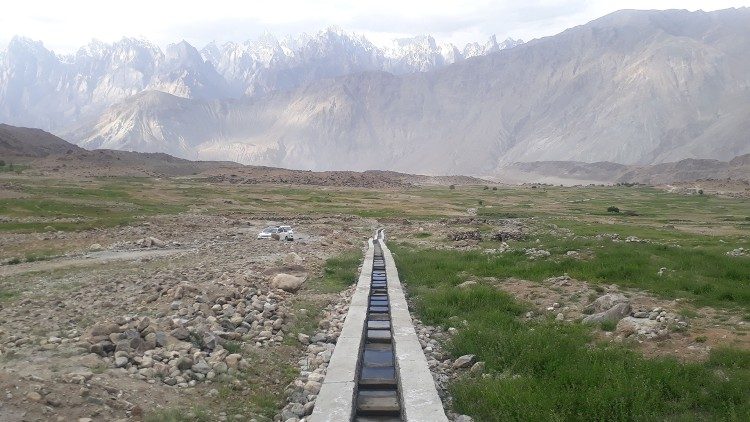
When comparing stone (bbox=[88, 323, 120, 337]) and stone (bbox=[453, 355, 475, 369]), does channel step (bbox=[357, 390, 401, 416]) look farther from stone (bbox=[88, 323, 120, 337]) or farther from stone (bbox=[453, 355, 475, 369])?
stone (bbox=[88, 323, 120, 337])

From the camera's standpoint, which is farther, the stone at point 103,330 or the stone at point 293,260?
the stone at point 293,260

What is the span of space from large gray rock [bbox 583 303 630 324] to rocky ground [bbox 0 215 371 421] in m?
7.88

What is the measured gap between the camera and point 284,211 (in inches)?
3246

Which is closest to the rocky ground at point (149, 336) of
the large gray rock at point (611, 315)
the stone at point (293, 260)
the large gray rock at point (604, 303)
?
the stone at point (293, 260)

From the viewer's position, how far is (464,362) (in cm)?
1290

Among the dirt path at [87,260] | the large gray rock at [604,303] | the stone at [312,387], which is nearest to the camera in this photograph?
the stone at [312,387]

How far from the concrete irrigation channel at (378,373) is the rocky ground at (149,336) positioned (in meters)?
0.60

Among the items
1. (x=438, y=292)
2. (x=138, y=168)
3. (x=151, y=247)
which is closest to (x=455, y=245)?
(x=438, y=292)

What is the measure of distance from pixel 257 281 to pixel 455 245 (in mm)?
21198

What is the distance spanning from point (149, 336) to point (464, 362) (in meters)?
7.89

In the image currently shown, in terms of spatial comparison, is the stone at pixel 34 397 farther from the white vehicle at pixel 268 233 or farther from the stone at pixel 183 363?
the white vehicle at pixel 268 233

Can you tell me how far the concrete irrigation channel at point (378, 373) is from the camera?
10672 millimetres

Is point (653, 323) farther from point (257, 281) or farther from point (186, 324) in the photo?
point (257, 281)

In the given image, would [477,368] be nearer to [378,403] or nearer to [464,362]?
[464,362]
